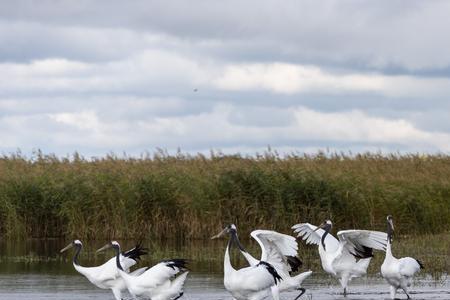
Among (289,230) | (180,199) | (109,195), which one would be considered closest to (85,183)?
(109,195)

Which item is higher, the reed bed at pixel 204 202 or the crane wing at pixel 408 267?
the reed bed at pixel 204 202

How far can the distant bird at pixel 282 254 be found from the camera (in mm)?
15383

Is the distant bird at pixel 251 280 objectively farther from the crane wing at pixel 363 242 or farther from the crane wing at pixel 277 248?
the crane wing at pixel 363 242

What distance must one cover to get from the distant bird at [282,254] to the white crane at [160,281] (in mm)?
1414

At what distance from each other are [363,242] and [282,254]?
6.33ft

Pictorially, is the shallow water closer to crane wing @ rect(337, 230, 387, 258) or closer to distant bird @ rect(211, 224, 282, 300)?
crane wing @ rect(337, 230, 387, 258)

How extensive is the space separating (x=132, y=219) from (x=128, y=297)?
28.0ft

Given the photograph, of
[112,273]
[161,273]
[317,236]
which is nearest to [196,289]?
[112,273]

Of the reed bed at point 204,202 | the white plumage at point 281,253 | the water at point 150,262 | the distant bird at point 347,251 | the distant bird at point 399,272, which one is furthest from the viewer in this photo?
the reed bed at point 204,202

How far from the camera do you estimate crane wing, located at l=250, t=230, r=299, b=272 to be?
15.4 m

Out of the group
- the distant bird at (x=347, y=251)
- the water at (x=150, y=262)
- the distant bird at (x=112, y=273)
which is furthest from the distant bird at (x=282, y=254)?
the distant bird at (x=112, y=273)

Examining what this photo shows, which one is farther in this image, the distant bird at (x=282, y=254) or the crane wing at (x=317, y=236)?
the crane wing at (x=317, y=236)

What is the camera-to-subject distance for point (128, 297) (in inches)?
683

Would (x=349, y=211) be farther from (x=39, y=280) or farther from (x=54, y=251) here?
(x=39, y=280)
